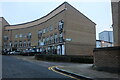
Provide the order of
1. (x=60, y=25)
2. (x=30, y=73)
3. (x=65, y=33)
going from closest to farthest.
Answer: (x=30, y=73)
(x=65, y=33)
(x=60, y=25)

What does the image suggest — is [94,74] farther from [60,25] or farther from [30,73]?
[60,25]

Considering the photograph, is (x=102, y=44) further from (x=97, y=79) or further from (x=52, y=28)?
(x=97, y=79)

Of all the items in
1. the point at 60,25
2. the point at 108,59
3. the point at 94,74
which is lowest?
the point at 94,74

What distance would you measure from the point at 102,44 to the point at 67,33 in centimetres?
1905

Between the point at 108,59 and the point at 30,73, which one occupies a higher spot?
the point at 108,59

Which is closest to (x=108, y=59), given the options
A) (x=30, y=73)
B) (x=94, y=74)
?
(x=94, y=74)

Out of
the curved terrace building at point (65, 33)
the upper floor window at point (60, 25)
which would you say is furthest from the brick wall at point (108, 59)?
the upper floor window at point (60, 25)

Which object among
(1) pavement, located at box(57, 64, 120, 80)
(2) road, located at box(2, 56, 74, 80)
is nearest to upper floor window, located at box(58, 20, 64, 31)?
(2) road, located at box(2, 56, 74, 80)

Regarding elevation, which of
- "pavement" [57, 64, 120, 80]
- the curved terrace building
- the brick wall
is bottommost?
"pavement" [57, 64, 120, 80]

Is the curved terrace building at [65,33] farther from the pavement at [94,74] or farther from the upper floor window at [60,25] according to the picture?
the pavement at [94,74]

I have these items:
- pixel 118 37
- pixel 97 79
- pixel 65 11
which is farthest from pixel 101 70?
pixel 65 11

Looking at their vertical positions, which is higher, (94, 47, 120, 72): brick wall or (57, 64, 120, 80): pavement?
(94, 47, 120, 72): brick wall

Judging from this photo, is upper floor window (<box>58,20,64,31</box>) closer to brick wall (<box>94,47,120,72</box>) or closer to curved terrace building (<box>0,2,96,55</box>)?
curved terrace building (<box>0,2,96,55</box>)

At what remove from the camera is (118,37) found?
1343 centimetres
